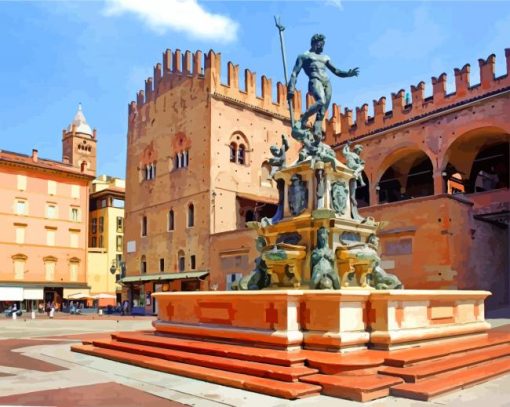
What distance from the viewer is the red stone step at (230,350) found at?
23.0 feet

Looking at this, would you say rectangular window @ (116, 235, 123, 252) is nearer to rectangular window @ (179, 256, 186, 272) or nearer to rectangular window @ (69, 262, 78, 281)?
rectangular window @ (69, 262, 78, 281)

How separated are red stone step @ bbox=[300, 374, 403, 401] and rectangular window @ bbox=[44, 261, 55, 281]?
150 feet

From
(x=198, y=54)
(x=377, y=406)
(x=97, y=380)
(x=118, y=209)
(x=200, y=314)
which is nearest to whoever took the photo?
(x=377, y=406)

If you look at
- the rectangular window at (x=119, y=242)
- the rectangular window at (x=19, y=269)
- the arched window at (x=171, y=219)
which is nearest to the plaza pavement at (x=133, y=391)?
the arched window at (x=171, y=219)

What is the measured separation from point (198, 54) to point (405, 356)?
103 ft

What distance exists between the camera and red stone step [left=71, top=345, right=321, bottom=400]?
611cm

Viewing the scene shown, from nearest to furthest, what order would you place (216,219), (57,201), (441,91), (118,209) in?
1. (441,91)
2. (216,219)
3. (57,201)
4. (118,209)

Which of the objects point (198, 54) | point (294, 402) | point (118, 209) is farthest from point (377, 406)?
point (118, 209)

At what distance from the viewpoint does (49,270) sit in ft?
158

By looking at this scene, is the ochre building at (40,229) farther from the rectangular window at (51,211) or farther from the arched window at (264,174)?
the arched window at (264,174)

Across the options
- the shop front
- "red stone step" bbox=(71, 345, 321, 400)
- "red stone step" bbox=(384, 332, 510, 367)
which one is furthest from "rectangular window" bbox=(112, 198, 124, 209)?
"red stone step" bbox=(384, 332, 510, 367)

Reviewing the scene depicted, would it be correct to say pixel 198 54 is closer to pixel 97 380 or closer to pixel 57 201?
pixel 57 201

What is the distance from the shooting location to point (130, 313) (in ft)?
123

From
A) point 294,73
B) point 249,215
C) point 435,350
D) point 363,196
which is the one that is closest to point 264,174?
point 249,215
